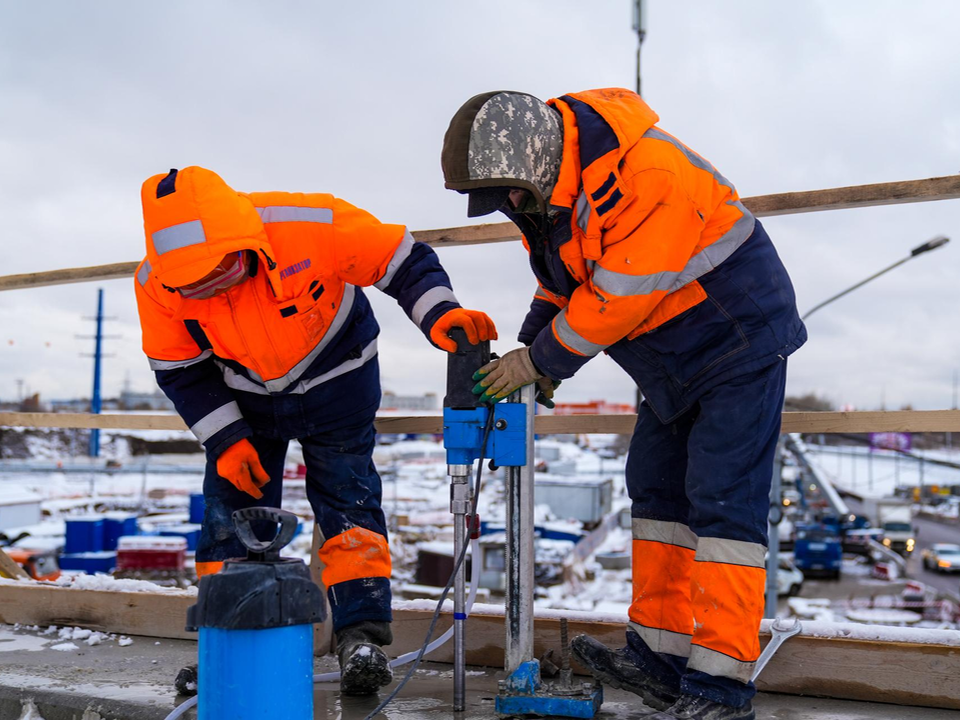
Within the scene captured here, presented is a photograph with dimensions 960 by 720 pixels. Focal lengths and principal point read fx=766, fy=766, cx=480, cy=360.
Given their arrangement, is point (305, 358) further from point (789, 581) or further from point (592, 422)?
Result: point (789, 581)

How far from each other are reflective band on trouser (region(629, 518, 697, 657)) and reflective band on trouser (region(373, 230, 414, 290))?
1.16 meters

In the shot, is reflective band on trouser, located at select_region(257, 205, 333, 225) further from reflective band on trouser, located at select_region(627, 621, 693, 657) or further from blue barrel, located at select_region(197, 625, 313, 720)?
reflective band on trouser, located at select_region(627, 621, 693, 657)

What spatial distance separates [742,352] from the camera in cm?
198

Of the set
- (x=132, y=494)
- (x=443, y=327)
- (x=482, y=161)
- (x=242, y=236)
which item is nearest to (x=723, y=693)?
(x=443, y=327)

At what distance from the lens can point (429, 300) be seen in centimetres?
249

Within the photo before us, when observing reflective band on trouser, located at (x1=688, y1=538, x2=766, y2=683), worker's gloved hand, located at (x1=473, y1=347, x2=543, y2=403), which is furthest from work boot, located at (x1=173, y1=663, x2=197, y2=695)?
reflective band on trouser, located at (x1=688, y1=538, x2=766, y2=683)

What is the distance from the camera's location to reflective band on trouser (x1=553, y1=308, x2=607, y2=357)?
199cm

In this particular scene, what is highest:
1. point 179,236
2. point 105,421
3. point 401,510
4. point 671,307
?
point 179,236

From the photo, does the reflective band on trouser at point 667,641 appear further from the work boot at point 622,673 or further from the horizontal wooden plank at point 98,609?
the horizontal wooden plank at point 98,609

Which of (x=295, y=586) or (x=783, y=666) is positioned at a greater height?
(x=295, y=586)

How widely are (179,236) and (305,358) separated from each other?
58 centimetres

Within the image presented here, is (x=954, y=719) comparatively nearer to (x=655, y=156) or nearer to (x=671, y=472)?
(x=671, y=472)

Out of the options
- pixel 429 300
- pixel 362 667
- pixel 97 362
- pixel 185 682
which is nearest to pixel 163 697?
pixel 185 682

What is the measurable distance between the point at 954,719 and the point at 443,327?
1.80m
